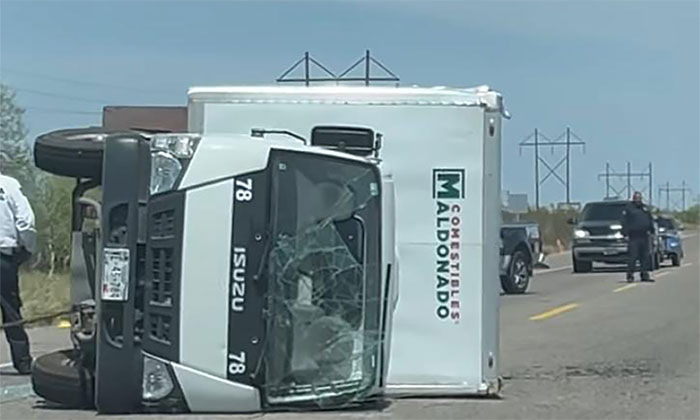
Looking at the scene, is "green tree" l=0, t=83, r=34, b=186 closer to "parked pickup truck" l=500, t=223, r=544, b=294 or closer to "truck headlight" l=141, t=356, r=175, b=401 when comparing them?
"parked pickup truck" l=500, t=223, r=544, b=294

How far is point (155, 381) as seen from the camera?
8.02 metres

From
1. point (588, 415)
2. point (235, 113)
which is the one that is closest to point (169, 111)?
point (235, 113)

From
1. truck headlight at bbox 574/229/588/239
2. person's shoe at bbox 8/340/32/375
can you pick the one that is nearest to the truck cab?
person's shoe at bbox 8/340/32/375

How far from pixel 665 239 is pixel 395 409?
30.4m

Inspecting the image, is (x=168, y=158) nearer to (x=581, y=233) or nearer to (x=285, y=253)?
(x=285, y=253)

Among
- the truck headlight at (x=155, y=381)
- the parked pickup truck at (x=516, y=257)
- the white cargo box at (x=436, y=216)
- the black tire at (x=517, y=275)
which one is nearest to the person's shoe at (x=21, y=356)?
the white cargo box at (x=436, y=216)

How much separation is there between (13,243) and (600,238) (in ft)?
81.7

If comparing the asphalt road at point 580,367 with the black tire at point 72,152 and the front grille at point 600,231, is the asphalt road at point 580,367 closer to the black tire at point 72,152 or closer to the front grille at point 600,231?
the black tire at point 72,152

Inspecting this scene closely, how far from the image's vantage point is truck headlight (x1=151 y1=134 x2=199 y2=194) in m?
8.12

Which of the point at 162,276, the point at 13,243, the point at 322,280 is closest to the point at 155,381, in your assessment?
the point at 162,276

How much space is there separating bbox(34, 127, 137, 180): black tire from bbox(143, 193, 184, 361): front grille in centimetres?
72

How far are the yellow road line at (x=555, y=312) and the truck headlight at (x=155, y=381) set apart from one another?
1008 cm

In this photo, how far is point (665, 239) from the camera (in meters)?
37.9

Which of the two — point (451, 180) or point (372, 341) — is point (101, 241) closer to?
point (372, 341)
